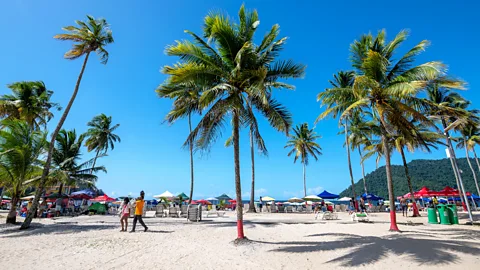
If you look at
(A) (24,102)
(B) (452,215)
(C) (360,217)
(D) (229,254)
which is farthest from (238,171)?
(A) (24,102)

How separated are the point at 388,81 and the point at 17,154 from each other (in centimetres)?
1741

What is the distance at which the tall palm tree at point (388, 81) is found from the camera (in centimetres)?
1061

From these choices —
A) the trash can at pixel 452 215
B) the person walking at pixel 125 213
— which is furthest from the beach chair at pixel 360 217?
the person walking at pixel 125 213

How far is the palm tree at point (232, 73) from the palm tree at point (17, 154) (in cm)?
932

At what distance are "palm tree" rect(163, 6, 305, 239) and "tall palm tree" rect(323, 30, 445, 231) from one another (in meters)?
3.46

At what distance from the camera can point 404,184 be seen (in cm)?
8825

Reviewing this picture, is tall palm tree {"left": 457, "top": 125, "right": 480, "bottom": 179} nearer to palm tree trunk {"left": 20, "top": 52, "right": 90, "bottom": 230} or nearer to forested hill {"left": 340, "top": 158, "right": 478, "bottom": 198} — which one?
palm tree trunk {"left": 20, "top": 52, "right": 90, "bottom": 230}

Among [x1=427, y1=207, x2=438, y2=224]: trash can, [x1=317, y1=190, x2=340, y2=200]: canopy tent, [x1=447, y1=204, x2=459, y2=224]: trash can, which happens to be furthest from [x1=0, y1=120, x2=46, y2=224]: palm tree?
[x1=317, y1=190, x2=340, y2=200]: canopy tent

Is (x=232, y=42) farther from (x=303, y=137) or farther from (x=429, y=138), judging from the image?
(x=303, y=137)

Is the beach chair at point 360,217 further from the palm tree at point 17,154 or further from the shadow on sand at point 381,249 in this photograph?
the palm tree at point 17,154

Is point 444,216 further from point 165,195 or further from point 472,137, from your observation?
point 165,195

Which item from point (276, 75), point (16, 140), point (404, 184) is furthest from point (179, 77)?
point (404, 184)

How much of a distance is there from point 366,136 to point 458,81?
1937 centimetres

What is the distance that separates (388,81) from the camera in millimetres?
11742
